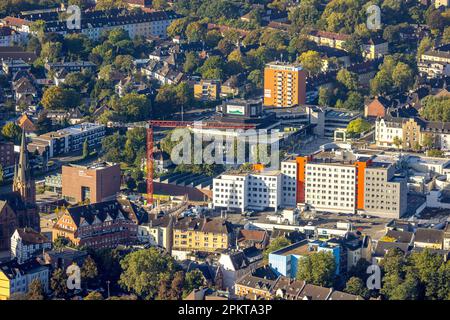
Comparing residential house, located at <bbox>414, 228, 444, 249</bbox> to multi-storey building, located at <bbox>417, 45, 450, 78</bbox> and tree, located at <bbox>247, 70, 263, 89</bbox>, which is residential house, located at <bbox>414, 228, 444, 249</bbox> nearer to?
tree, located at <bbox>247, 70, 263, 89</bbox>

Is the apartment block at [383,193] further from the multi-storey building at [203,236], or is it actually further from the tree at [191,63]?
the tree at [191,63]

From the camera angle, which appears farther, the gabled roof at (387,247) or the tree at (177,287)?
the gabled roof at (387,247)

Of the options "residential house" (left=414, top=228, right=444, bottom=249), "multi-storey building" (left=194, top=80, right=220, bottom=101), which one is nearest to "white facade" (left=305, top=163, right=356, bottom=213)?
"residential house" (left=414, top=228, right=444, bottom=249)

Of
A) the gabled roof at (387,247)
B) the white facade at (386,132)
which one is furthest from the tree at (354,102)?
the gabled roof at (387,247)

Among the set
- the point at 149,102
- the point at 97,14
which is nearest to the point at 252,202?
the point at 149,102

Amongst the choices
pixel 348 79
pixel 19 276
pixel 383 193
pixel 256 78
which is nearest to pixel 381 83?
pixel 348 79
